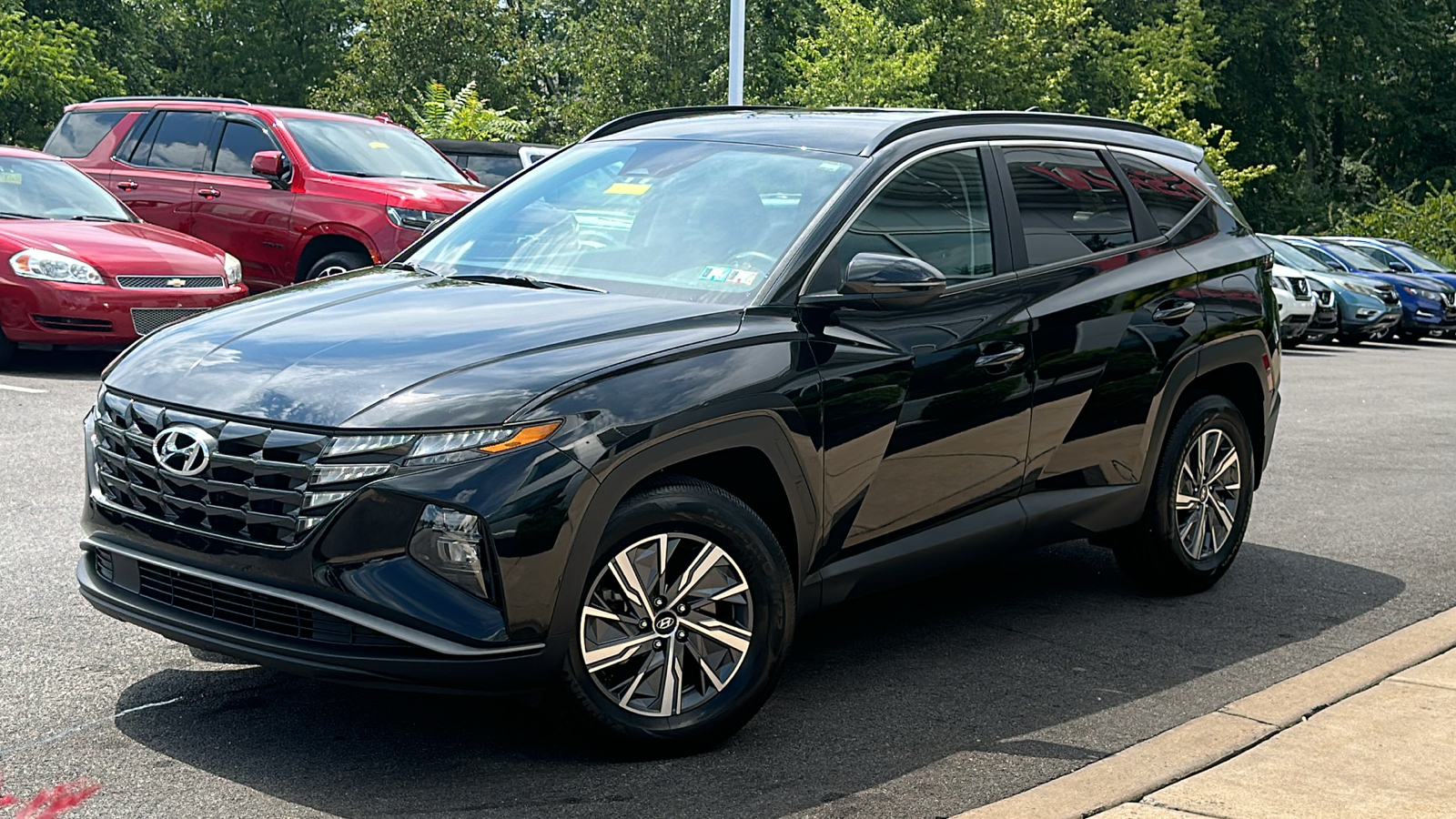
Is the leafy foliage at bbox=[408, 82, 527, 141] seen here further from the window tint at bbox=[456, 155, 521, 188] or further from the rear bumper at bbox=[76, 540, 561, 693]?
the rear bumper at bbox=[76, 540, 561, 693]

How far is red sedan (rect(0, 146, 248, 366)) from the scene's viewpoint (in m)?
11.5

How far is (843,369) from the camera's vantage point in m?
4.90

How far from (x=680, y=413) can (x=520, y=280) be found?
3.42ft

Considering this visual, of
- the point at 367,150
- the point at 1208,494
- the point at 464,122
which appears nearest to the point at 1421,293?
the point at 464,122

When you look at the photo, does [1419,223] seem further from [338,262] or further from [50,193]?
[50,193]

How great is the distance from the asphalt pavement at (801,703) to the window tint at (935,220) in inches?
54.1

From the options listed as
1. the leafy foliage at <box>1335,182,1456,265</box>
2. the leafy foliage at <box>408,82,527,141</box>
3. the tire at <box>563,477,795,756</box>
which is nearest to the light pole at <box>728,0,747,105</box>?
the leafy foliage at <box>408,82,527,141</box>

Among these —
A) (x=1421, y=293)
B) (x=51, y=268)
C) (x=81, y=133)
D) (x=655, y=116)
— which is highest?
(x=655, y=116)

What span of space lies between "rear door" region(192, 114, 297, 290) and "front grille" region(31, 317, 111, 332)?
99.4 inches

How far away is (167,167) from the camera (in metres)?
14.9

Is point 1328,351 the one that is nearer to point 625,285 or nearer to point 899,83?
point 899,83

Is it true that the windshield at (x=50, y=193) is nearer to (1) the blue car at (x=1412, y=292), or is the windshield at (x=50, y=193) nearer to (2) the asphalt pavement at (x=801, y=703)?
(2) the asphalt pavement at (x=801, y=703)

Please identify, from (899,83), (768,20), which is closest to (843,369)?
(899,83)

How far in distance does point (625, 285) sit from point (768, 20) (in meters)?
49.4
